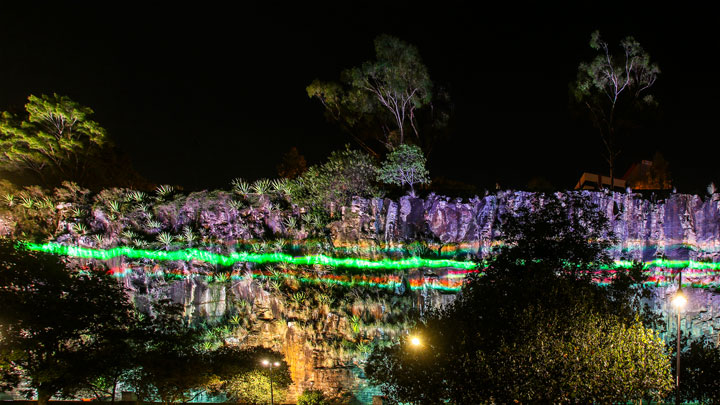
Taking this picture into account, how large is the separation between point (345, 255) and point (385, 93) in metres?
9.33

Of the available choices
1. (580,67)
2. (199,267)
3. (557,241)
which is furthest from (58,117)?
(580,67)

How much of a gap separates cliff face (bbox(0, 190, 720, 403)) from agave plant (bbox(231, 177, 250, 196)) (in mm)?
778

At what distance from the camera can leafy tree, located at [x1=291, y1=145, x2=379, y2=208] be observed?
19.6m

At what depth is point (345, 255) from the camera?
1878 cm

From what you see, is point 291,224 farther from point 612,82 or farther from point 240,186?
point 612,82

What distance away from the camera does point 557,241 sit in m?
12.4

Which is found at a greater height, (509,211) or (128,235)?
(509,211)

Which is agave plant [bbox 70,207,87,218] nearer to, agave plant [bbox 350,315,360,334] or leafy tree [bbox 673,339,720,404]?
agave plant [bbox 350,315,360,334]

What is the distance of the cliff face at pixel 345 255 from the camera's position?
17.5 m

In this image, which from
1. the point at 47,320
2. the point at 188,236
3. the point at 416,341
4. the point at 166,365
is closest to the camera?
the point at 416,341

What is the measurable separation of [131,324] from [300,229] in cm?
795

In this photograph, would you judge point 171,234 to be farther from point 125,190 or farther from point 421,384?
point 421,384

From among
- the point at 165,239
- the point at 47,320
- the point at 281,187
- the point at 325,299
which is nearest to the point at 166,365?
the point at 47,320

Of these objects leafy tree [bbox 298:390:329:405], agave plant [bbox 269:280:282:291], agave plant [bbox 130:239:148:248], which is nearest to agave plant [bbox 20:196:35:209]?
agave plant [bbox 130:239:148:248]
